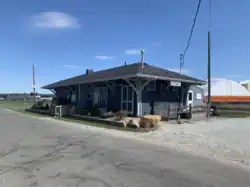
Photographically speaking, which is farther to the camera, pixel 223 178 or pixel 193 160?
pixel 193 160

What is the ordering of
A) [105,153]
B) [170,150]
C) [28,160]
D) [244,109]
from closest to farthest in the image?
[28,160], [105,153], [170,150], [244,109]

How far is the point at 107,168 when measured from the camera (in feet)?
21.1

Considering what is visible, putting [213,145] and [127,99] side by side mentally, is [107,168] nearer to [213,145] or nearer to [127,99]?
[213,145]

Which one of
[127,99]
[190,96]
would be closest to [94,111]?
[127,99]

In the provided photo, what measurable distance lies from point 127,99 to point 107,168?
14.5 m

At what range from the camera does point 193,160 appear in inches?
295

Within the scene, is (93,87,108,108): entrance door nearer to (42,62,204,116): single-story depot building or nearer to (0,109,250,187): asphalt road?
(42,62,204,116): single-story depot building

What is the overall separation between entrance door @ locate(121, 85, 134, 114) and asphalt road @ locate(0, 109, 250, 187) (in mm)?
10952

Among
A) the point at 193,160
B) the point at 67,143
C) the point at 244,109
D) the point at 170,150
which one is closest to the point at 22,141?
the point at 67,143

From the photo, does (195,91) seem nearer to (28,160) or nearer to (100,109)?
(100,109)

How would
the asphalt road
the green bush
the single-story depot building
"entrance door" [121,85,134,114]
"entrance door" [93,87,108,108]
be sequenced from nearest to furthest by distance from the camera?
the asphalt road
the single-story depot building
"entrance door" [121,85,134,114]
the green bush
"entrance door" [93,87,108,108]

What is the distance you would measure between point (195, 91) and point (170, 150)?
860 inches

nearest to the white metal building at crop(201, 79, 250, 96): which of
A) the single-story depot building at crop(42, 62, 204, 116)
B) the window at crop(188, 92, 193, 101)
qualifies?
the window at crop(188, 92, 193, 101)

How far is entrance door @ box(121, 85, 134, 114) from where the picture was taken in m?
20.4
